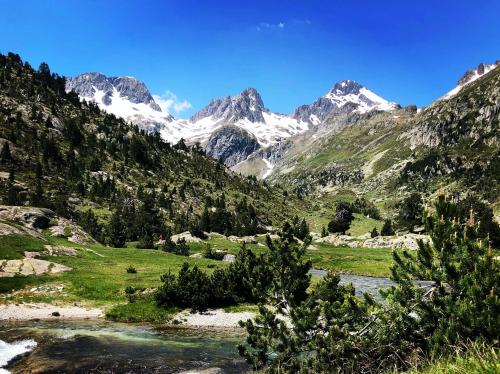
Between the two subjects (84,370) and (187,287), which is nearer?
(84,370)

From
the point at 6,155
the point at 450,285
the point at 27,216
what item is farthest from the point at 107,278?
the point at 6,155

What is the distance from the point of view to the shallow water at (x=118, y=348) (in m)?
26.0

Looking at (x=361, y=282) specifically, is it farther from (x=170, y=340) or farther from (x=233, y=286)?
(x=170, y=340)

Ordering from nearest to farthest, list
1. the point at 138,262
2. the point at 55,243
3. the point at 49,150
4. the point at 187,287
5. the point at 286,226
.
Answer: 1. the point at 286,226
2. the point at 187,287
3. the point at 55,243
4. the point at 138,262
5. the point at 49,150

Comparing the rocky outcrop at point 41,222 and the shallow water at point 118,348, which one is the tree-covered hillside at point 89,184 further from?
the shallow water at point 118,348

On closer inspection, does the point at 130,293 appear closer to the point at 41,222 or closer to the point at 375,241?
the point at 41,222

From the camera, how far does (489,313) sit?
543 inches

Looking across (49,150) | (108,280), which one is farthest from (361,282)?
(49,150)

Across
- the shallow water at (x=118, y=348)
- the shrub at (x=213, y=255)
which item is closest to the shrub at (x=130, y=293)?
the shallow water at (x=118, y=348)

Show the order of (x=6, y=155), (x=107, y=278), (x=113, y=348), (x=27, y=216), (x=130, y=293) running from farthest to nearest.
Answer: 1. (x=6, y=155)
2. (x=27, y=216)
3. (x=107, y=278)
4. (x=130, y=293)
5. (x=113, y=348)

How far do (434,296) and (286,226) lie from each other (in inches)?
473

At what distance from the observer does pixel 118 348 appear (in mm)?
30359

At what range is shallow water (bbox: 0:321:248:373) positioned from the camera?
2598cm

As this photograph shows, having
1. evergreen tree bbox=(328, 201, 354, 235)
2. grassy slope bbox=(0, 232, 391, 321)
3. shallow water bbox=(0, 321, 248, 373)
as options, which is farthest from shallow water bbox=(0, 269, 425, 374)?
evergreen tree bbox=(328, 201, 354, 235)
